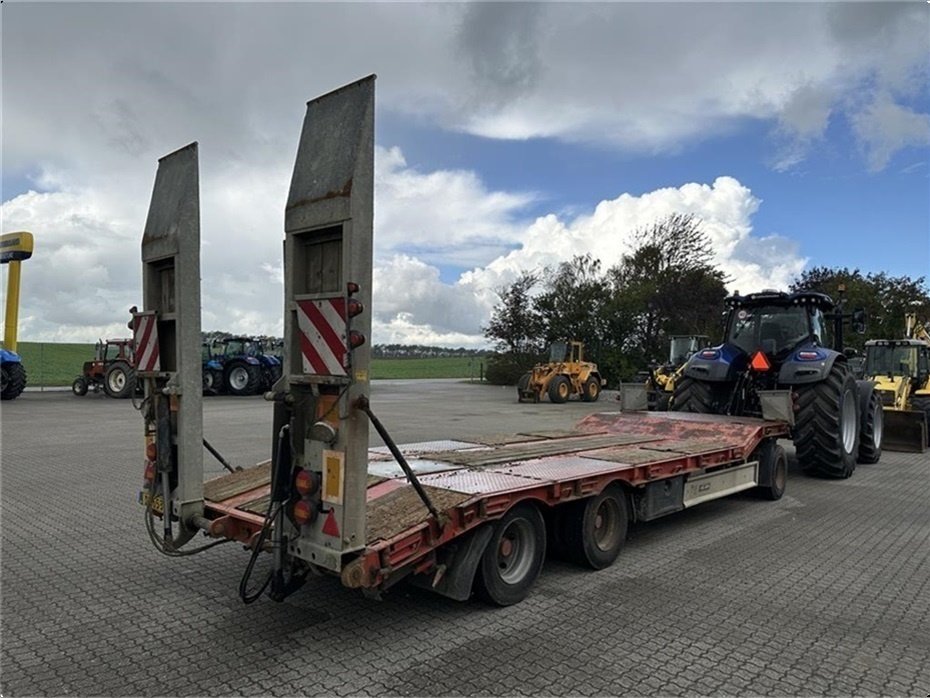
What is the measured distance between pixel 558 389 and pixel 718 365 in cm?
1579

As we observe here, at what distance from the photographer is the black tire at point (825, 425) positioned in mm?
8781

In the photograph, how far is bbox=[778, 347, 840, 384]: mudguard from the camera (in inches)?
349

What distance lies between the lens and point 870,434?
10664 mm

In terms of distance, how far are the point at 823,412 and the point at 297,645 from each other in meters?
7.41

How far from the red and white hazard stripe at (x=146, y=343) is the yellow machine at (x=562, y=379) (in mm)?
21392

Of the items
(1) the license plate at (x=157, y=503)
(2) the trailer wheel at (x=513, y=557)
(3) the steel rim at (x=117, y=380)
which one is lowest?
(2) the trailer wheel at (x=513, y=557)

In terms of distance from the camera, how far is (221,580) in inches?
200

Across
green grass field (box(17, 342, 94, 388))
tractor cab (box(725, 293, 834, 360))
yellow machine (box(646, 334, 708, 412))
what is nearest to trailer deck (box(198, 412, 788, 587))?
tractor cab (box(725, 293, 834, 360))

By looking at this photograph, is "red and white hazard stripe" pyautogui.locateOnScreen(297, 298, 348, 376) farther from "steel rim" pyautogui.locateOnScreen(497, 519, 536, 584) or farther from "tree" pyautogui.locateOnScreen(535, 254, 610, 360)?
"tree" pyautogui.locateOnScreen(535, 254, 610, 360)

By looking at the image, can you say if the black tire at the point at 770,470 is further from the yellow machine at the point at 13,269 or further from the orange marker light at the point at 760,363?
the yellow machine at the point at 13,269

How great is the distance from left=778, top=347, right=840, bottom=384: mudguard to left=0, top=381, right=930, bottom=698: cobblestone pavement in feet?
7.61

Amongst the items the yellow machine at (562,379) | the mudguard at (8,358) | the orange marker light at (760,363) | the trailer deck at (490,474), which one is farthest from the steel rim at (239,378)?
the orange marker light at (760,363)

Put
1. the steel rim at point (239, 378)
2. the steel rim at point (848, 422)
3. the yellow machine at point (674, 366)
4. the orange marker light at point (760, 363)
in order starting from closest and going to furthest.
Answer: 1. the steel rim at point (848, 422)
2. the orange marker light at point (760, 363)
3. the yellow machine at point (674, 366)
4. the steel rim at point (239, 378)

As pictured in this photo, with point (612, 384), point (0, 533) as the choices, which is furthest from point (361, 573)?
point (612, 384)
